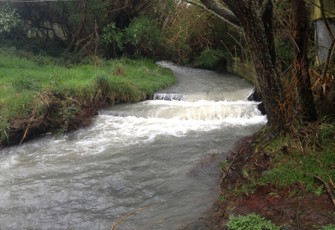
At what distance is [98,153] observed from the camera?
28.5 ft

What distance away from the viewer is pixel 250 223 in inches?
178

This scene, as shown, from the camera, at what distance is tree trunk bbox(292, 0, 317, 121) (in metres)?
5.82

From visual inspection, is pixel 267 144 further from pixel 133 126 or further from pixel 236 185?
pixel 133 126

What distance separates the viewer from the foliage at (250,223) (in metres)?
4.43

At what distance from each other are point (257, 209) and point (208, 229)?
0.60 metres

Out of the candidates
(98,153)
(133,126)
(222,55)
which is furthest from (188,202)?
(222,55)

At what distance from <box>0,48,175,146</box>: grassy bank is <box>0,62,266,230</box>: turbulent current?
1.48 feet

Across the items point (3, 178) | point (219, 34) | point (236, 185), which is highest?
point (219, 34)

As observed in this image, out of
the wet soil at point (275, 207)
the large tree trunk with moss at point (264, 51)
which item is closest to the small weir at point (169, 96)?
the large tree trunk with moss at point (264, 51)

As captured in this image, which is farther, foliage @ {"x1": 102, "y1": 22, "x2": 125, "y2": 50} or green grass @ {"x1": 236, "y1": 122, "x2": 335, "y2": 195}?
foliage @ {"x1": 102, "y1": 22, "x2": 125, "y2": 50}

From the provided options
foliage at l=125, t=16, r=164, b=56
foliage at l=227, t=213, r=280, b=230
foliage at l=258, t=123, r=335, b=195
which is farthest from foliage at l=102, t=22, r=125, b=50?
foliage at l=227, t=213, r=280, b=230

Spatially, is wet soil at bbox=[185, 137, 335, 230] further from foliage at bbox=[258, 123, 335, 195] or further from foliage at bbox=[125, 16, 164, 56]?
foliage at bbox=[125, 16, 164, 56]

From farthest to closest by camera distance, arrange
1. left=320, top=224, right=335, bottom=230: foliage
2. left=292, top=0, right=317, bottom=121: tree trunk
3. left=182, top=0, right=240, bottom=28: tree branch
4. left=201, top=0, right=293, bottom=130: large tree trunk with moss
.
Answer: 1. left=182, top=0, right=240, bottom=28: tree branch
2. left=292, top=0, right=317, bottom=121: tree trunk
3. left=201, top=0, right=293, bottom=130: large tree trunk with moss
4. left=320, top=224, right=335, bottom=230: foliage

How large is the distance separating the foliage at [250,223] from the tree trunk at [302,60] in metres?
2.29
